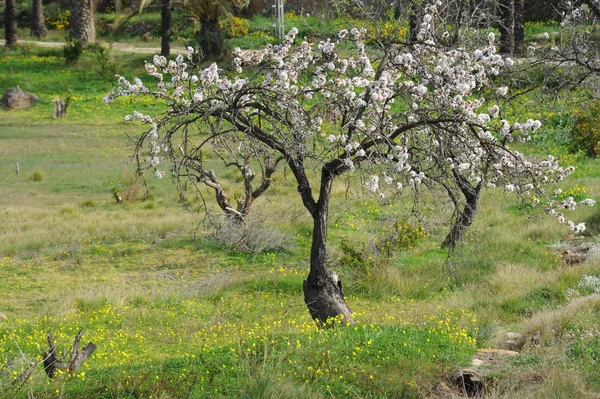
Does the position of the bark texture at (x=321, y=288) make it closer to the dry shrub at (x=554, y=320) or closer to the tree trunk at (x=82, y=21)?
the dry shrub at (x=554, y=320)

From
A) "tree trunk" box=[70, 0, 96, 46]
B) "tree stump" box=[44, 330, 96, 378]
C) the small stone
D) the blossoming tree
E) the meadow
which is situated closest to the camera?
the meadow

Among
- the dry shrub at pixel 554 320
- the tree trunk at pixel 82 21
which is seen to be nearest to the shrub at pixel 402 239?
the dry shrub at pixel 554 320

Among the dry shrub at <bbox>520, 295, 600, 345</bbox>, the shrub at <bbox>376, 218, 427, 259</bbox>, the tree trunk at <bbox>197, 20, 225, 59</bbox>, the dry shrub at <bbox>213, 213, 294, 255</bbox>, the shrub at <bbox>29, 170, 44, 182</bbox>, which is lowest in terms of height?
the shrub at <bbox>29, 170, 44, 182</bbox>

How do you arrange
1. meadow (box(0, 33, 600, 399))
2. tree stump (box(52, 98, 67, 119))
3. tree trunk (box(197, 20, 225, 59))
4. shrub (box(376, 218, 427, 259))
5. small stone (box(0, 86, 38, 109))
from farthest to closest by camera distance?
tree trunk (box(197, 20, 225, 59)) → small stone (box(0, 86, 38, 109)) → tree stump (box(52, 98, 67, 119)) → shrub (box(376, 218, 427, 259)) → meadow (box(0, 33, 600, 399))

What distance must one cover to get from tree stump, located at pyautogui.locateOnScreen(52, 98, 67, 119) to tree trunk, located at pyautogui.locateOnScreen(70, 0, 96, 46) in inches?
364

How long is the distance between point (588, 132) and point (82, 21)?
77.4ft

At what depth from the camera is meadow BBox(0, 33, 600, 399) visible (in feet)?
21.4

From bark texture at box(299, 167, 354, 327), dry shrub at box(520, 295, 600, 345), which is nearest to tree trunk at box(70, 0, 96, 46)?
bark texture at box(299, 167, 354, 327)

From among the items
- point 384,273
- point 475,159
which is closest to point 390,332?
point 475,159

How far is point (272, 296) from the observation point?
11625 mm

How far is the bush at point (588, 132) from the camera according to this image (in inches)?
805

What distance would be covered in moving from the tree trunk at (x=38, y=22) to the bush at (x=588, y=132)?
27.6 metres

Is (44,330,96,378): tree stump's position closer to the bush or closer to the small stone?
the bush

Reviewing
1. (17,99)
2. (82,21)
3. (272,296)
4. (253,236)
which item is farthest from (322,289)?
(82,21)
